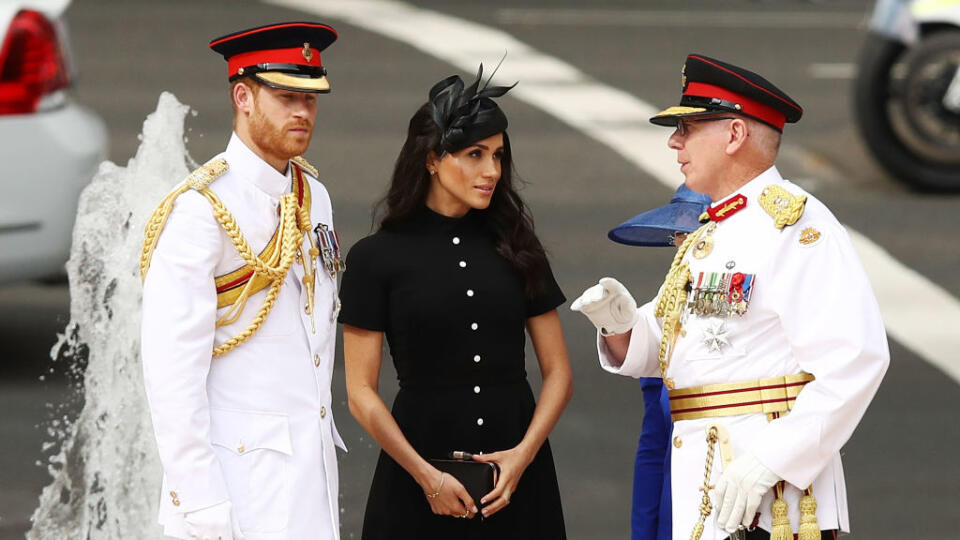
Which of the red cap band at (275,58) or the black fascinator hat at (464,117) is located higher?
the red cap band at (275,58)

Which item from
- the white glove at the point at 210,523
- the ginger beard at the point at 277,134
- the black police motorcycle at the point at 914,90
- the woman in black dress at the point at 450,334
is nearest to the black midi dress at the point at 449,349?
the woman in black dress at the point at 450,334

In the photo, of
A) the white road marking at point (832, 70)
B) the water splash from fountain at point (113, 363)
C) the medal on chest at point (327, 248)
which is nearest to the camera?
the medal on chest at point (327, 248)

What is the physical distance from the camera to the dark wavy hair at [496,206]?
474 cm

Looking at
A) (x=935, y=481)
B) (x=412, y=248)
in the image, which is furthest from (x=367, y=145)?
(x=412, y=248)

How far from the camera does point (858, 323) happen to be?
4.12m

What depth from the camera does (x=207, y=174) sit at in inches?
169

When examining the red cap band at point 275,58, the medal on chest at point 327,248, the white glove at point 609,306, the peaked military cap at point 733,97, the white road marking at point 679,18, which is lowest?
the white glove at point 609,306

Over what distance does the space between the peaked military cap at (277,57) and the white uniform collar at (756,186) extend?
113cm

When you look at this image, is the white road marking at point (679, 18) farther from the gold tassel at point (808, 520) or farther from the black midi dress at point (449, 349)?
the gold tassel at point (808, 520)

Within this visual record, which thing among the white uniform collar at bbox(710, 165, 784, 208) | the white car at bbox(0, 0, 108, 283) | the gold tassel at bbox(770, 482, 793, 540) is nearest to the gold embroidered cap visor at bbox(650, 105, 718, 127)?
the white uniform collar at bbox(710, 165, 784, 208)

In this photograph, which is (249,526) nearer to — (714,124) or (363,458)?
(714,124)

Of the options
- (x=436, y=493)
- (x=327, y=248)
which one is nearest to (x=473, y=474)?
(x=436, y=493)

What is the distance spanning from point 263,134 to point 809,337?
148 centimetres

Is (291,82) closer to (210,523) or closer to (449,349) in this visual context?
(449,349)
